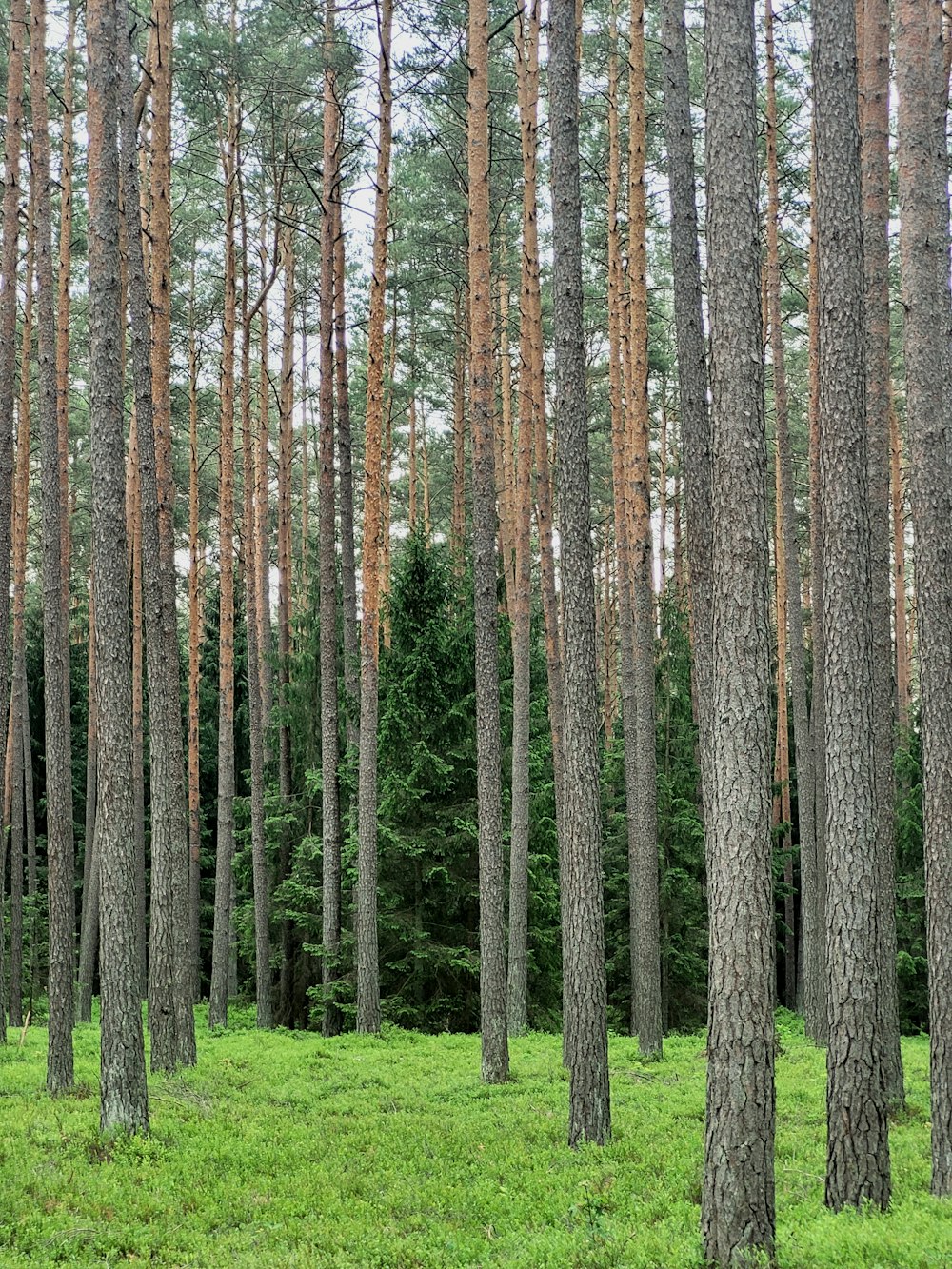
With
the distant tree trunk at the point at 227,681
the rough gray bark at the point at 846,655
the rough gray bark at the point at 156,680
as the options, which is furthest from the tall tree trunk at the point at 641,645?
the rough gray bark at the point at 846,655

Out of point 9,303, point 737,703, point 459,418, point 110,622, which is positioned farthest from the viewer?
point 459,418

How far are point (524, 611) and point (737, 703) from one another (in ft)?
31.1

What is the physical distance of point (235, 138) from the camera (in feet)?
56.9

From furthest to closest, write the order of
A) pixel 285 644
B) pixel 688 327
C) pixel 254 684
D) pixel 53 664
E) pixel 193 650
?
pixel 193 650, pixel 285 644, pixel 254 684, pixel 53 664, pixel 688 327

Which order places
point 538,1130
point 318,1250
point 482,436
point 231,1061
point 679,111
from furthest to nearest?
point 231,1061 < point 482,436 < point 679,111 < point 538,1130 < point 318,1250

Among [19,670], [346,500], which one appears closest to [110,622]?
[346,500]

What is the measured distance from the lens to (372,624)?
15352mm

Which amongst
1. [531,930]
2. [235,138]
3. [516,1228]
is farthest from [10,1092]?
[235,138]

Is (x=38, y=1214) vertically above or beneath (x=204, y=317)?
beneath

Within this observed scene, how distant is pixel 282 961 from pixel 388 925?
9.28 ft

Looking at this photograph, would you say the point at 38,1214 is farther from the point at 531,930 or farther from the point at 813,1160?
the point at 531,930

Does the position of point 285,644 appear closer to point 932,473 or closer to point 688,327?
point 688,327

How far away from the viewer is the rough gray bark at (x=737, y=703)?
5.86 meters

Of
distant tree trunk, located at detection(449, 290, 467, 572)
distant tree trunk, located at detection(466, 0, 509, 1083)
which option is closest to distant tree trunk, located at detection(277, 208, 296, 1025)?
distant tree trunk, located at detection(449, 290, 467, 572)
